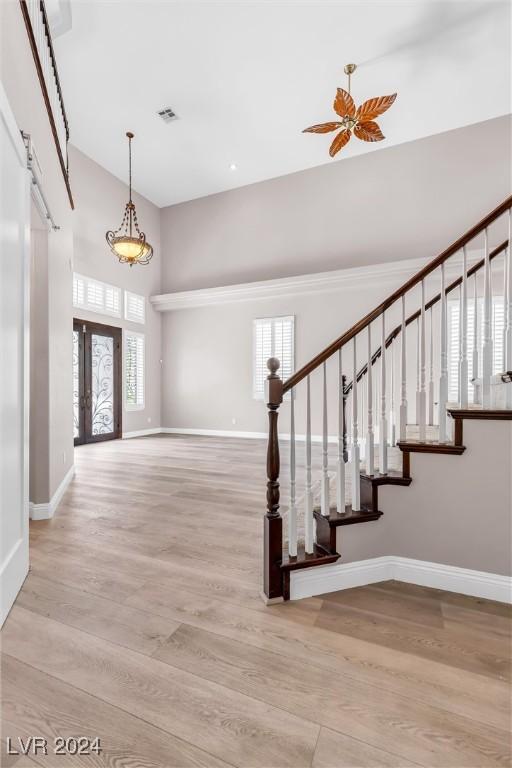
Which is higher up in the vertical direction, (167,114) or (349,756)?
(167,114)

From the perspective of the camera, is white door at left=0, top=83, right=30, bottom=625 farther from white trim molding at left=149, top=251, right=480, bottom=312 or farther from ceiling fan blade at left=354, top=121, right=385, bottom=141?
white trim molding at left=149, top=251, right=480, bottom=312

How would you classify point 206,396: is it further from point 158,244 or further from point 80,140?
point 80,140

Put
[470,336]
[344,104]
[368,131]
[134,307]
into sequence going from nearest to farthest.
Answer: [344,104] < [368,131] < [470,336] < [134,307]

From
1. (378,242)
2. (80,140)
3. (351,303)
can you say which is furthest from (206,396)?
(80,140)

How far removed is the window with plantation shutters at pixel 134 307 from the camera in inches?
314

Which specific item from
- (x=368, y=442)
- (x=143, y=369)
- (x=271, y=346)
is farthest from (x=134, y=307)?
(x=368, y=442)

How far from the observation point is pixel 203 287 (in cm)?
851

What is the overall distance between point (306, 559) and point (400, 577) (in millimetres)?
670

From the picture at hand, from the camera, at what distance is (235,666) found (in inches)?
58.3

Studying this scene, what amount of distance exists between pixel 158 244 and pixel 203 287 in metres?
1.84

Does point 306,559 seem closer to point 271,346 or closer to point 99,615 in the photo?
point 99,615

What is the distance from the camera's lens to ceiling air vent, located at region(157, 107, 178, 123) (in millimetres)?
5703

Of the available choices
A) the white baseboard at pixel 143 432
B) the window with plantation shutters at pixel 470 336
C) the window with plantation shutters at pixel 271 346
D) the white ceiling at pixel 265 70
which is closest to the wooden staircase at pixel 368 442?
the window with plantation shutters at pixel 470 336

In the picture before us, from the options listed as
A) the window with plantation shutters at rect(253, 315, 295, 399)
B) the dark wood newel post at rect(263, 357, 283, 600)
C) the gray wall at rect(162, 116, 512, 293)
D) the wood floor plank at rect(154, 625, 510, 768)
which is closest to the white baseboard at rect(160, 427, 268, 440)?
the window with plantation shutters at rect(253, 315, 295, 399)
